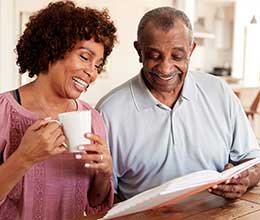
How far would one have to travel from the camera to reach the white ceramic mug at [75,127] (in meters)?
1.06

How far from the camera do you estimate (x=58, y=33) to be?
1267 millimetres

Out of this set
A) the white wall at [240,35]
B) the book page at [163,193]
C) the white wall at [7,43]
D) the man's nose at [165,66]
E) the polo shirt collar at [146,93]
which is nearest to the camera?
the book page at [163,193]

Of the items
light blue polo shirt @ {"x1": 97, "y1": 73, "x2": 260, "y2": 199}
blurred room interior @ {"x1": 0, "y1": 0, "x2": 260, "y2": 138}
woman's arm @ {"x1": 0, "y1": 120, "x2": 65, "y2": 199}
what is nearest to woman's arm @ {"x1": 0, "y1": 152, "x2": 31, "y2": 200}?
woman's arm @ {"x1": 0, "y1": 120, "x2": 65, "y2": 199}

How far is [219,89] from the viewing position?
1.65 m

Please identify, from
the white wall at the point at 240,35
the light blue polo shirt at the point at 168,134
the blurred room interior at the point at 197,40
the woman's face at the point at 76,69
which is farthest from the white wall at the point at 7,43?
the white wall at the point at 240,35

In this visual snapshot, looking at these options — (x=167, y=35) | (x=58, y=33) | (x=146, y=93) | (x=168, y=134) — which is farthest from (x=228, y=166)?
(x=58, y=33)

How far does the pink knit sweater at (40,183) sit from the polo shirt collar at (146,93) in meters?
0.27

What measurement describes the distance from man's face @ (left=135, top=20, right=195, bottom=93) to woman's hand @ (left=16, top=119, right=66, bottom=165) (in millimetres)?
542

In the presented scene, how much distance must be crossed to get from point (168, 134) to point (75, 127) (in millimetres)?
546

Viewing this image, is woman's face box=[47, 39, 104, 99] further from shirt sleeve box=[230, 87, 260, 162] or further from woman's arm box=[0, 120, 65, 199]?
shirt sleeve box=[230, 87, 260, 162]

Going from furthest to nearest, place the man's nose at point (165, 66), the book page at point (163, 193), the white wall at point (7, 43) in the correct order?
the white wall at point (7, 43) < the man's nose at point (165, 66) < the book page at point (163, 193)

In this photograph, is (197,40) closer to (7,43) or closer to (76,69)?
(7,43)

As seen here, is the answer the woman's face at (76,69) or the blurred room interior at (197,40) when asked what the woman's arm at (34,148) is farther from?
the blurred room interior at (197,40)

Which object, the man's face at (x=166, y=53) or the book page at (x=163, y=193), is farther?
the man's face at (x=166, y=53)
